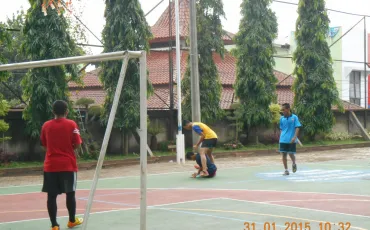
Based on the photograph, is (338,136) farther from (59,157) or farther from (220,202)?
(59,157)

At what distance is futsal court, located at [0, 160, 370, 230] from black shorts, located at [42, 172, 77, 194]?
2.87ft

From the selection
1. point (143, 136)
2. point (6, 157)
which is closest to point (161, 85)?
point (6, 157)

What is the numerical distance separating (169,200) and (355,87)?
124 feet

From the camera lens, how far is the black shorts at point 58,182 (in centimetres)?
816

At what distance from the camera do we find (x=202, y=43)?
28172mm

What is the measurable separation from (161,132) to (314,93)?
32.8 ft

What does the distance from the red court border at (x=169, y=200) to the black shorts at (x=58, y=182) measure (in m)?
1.84

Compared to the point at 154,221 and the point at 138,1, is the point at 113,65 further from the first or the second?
the point at 154,221

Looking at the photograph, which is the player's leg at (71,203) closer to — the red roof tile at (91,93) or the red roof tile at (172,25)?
the red roof tile at (91,93)

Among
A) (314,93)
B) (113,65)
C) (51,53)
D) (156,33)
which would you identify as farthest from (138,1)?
(314,93)

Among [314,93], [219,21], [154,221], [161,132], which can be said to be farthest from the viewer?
[314,93]

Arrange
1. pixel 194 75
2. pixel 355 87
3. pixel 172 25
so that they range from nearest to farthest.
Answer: pixel 194 75, pixel 172 25, pixel 355 87

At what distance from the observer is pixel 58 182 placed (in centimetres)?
822

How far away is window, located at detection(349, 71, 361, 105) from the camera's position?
46156mm
